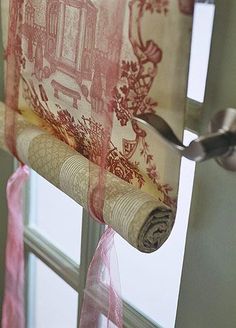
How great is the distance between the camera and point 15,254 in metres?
0.83

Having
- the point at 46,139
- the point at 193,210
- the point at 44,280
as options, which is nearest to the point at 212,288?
the point at 193,210

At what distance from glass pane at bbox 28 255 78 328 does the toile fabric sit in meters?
0.18

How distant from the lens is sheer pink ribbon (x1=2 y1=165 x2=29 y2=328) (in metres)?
0.81

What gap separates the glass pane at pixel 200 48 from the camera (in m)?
0.56

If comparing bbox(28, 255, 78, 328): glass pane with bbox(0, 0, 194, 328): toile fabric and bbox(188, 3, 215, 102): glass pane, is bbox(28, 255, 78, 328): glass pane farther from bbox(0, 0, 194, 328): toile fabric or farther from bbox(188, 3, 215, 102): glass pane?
bbox(188, 3, 215, 102): glass pane

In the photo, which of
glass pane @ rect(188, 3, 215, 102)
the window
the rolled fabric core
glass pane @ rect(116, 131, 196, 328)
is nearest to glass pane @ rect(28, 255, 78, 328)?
the window

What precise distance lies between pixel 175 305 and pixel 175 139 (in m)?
0.27

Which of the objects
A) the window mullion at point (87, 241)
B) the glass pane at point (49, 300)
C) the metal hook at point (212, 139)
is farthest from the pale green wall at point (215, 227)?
the glass pane at point (49, 300)

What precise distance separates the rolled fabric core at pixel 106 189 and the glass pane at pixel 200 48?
11 cm

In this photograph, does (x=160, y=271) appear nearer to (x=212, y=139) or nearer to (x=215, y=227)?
(x=215, y=227)

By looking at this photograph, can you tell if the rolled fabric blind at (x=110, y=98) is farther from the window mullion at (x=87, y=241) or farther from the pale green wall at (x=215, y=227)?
the window mullion at (x=87, y=241)

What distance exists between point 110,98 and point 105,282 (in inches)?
9.5

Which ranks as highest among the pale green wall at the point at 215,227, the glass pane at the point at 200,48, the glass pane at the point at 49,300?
the glass pane at the point at 200,48

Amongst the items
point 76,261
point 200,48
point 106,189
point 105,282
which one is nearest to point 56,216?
point 76,261
